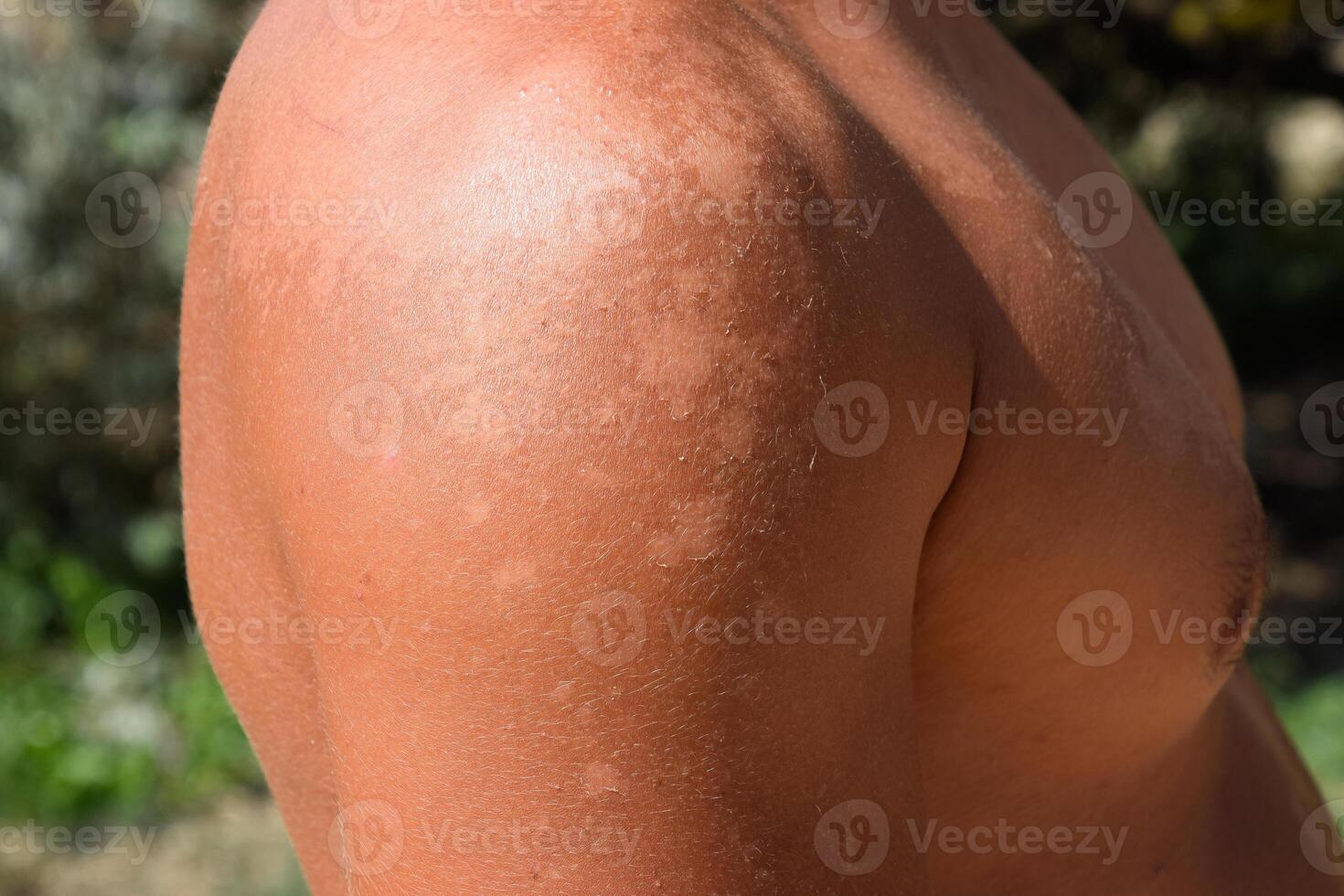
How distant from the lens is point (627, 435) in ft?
A: 3.06

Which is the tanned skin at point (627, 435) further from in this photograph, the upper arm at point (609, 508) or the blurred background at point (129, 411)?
the blurred background at point (129, 411)

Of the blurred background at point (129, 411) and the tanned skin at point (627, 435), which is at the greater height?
the tanned skin at point (627, 435)

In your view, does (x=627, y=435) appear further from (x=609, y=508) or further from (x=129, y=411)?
(x=129, y=411)

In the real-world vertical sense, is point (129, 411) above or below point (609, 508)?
below

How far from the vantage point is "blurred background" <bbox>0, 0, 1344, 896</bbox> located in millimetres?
4953

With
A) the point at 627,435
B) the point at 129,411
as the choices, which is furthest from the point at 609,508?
the point at 129,411

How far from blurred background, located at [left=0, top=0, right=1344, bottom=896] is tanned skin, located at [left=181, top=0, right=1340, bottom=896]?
148 inches

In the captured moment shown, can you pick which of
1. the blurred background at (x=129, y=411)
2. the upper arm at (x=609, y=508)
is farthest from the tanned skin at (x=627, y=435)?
the blurred background at (x=129, y=411)

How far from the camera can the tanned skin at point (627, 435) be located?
0.94 metres

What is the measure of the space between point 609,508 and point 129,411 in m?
5.12

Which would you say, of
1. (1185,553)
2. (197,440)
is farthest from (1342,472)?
(197,440)

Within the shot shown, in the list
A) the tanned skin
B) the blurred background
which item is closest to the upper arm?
the tanned skin

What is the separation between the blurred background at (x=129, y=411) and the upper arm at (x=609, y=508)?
12.5ft

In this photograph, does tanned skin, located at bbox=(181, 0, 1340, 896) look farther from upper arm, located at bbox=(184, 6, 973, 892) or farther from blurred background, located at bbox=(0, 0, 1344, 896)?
blurred background, located at bbox=(0, 0, 1344, 896)
